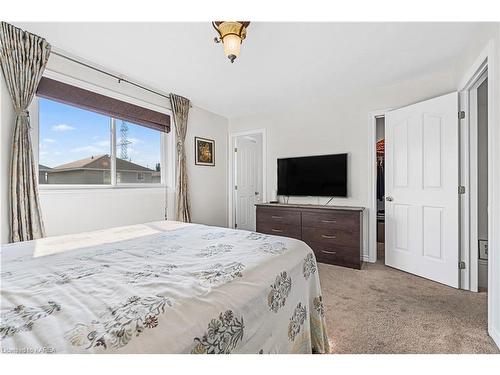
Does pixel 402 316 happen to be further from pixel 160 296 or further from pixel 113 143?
pixel 113 143

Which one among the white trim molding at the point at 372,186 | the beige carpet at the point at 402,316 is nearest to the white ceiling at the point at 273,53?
the white trim molding at the point at 372,186

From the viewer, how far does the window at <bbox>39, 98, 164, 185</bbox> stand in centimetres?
246

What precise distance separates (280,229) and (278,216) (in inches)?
7.6

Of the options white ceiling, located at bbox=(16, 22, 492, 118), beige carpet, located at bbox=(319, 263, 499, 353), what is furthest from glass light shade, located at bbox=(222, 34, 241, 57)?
beige carpet, located at bbox=(319, 263, 499, 353)

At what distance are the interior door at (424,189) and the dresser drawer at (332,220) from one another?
0.50 metres

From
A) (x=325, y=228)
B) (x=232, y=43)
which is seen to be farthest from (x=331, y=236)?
(x=232, y=43)

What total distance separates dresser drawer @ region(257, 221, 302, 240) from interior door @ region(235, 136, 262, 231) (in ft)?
3.35

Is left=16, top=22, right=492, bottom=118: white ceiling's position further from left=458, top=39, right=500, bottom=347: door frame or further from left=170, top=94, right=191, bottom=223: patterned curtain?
left=458, top=39, right=500, bottom=347: door frame

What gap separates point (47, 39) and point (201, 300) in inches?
108

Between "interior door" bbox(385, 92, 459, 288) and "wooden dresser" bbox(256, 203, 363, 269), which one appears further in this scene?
"wooden dresser" bbox(256, 203, 363, 269)

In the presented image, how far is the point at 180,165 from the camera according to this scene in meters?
3.55

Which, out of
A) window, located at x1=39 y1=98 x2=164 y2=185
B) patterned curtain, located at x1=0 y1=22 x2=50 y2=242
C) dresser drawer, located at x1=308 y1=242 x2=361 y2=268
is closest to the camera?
patterned curtain, located at x1=0 y1=22 x2=50 y2=242
